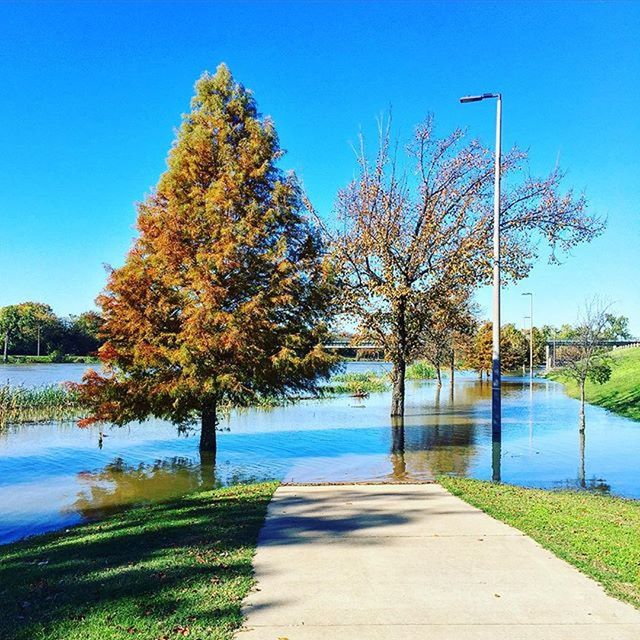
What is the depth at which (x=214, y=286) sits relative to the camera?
547 inches

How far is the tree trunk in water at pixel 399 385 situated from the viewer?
18.7 m

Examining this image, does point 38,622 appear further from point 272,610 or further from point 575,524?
point 575,524

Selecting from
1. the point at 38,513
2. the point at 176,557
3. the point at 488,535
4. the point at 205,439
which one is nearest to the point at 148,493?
the point at 38,513

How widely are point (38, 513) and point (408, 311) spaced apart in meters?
11.0

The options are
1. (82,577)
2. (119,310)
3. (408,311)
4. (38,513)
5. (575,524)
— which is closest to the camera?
(82,577)

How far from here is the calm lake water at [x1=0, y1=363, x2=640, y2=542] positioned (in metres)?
12.0

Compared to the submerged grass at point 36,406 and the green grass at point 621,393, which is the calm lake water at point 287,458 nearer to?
the submerged grass at point 36,406

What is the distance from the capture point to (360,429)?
21594 mm

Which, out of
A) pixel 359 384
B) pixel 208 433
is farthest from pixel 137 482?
pixel 359 384

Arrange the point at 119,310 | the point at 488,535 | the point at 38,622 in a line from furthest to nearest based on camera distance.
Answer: the point at 119,310 → the point at 488,535 → the point at 38,622

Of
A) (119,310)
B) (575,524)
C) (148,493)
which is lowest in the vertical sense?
(148,493)

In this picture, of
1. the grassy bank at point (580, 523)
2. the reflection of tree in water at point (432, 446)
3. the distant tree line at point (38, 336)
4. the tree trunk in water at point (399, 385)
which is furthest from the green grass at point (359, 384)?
the distant tree line at point (38, 336)

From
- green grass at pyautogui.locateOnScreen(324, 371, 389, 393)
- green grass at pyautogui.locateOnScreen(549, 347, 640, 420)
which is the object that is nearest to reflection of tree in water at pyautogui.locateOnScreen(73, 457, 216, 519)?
green grass at pyautogui.locateOnScreen(549, 347, 640, 420)

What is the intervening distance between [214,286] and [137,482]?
485 centimetres
